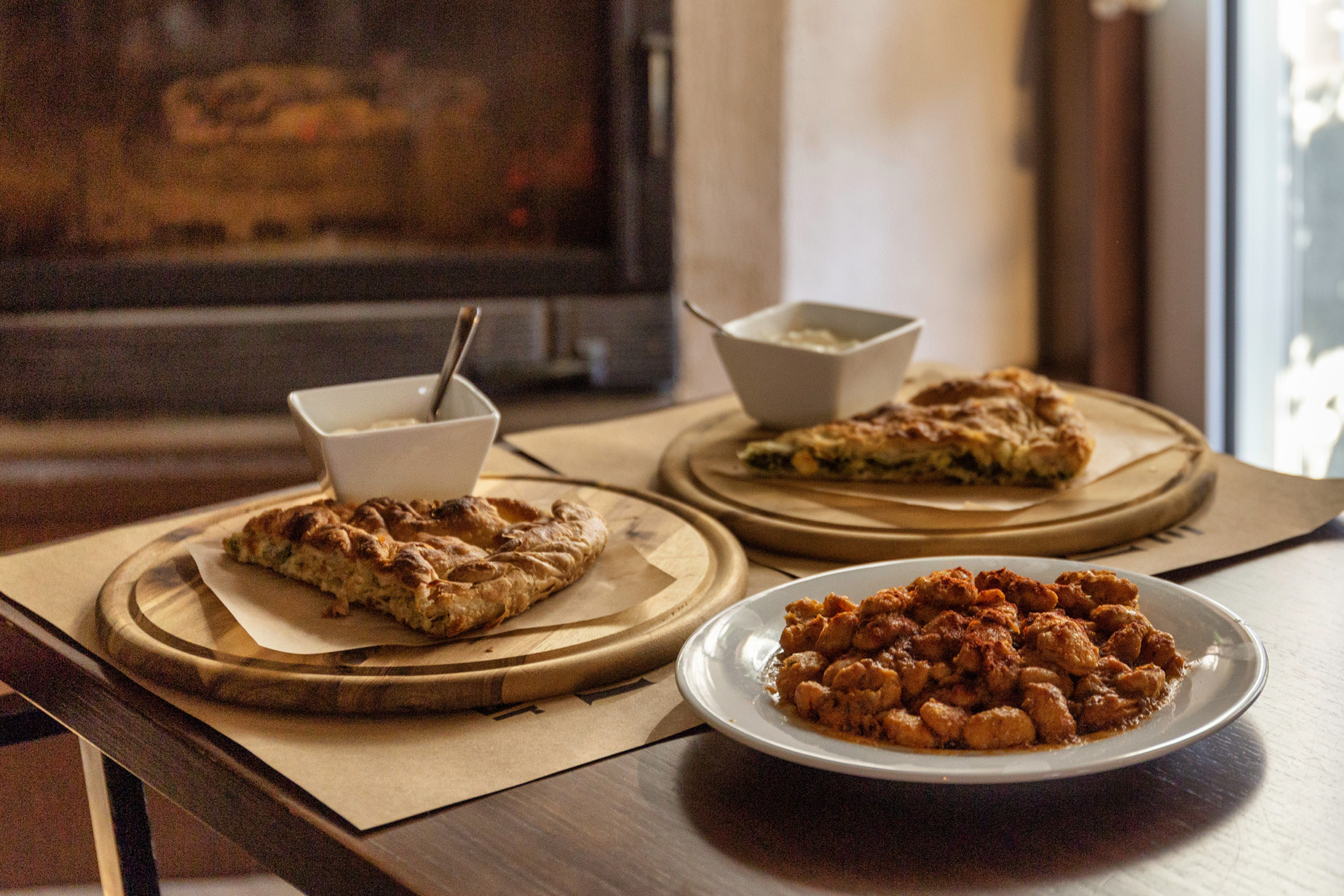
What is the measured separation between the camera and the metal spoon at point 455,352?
1251mm

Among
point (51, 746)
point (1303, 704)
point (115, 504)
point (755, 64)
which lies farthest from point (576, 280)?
point (1303, 704)

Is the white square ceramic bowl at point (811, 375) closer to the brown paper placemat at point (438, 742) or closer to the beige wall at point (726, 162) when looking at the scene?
the brown paper placemat at point (438, 742)

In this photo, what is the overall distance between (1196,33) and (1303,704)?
291 cm

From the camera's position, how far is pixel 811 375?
55.7 inches

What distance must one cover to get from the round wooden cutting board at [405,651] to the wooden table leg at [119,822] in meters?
0.15

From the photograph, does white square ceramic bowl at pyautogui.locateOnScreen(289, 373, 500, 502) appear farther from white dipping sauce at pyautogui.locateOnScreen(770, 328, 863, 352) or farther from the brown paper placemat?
white dipping sauce at pyautogui.locateOnScreen(770, 328, 863, 352)

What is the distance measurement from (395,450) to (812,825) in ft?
1.94

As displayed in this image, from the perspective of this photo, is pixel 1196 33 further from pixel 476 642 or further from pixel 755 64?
pixel 476 642

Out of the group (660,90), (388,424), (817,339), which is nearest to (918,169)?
(660,90)

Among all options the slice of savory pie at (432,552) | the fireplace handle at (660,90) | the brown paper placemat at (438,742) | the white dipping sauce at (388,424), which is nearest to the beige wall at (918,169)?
the fireplace handle at (660,90)

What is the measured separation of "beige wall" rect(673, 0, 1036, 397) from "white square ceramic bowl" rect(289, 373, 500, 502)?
1797 millimetres

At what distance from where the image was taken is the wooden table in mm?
632

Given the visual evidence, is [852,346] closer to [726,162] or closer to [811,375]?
[811,375]

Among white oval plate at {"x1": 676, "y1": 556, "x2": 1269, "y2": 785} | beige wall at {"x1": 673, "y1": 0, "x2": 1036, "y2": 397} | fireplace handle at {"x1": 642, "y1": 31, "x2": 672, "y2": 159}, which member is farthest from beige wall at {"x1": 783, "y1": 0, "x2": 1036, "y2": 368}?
white oval plate at {"x1": 676, "y1": 556, "x2": 1269, "y2": 785}
